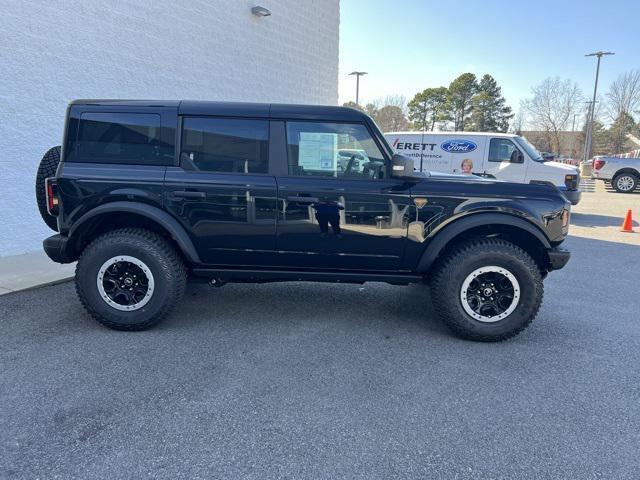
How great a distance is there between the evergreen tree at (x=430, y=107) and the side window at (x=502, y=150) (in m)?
40.9

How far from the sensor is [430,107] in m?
50.3

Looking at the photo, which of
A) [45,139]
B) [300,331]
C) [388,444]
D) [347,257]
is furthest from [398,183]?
[45,139]

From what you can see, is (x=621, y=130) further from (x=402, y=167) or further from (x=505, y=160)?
(x=402, y=167)

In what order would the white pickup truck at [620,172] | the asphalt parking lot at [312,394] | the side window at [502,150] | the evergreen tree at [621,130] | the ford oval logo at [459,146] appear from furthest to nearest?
the evergreen tree at [621,130] < the white pickup truck at [620,172] < the ford oval logo at [459,146] < the side window at [502,150] < the asphalt parking lot at [312,394]

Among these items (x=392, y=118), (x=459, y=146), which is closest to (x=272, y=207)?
(x=459, y=146)

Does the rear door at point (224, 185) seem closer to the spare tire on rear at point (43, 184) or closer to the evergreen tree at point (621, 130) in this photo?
the spare tire on rear at point (43, 184)

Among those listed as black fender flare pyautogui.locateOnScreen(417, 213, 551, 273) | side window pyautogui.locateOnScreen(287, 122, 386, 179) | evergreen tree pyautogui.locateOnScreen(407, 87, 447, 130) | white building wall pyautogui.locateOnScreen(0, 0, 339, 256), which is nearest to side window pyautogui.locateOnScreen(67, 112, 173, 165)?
side window pyautogui.locateOnScreen(287, 122, 386, 179)

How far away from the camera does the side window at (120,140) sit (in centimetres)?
370

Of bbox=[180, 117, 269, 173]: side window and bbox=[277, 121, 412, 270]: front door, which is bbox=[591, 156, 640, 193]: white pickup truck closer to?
bbox=[277, 121, 412, 270]: front door

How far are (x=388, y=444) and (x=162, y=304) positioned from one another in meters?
2.27

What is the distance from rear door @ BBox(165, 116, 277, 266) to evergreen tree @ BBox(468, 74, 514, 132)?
50.2 metres

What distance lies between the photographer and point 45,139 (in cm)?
609

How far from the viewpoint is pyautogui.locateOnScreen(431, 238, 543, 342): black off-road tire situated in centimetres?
362

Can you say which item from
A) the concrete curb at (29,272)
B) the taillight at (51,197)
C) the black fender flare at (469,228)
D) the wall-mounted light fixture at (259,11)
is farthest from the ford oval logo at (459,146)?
the taillight at (51,197)
